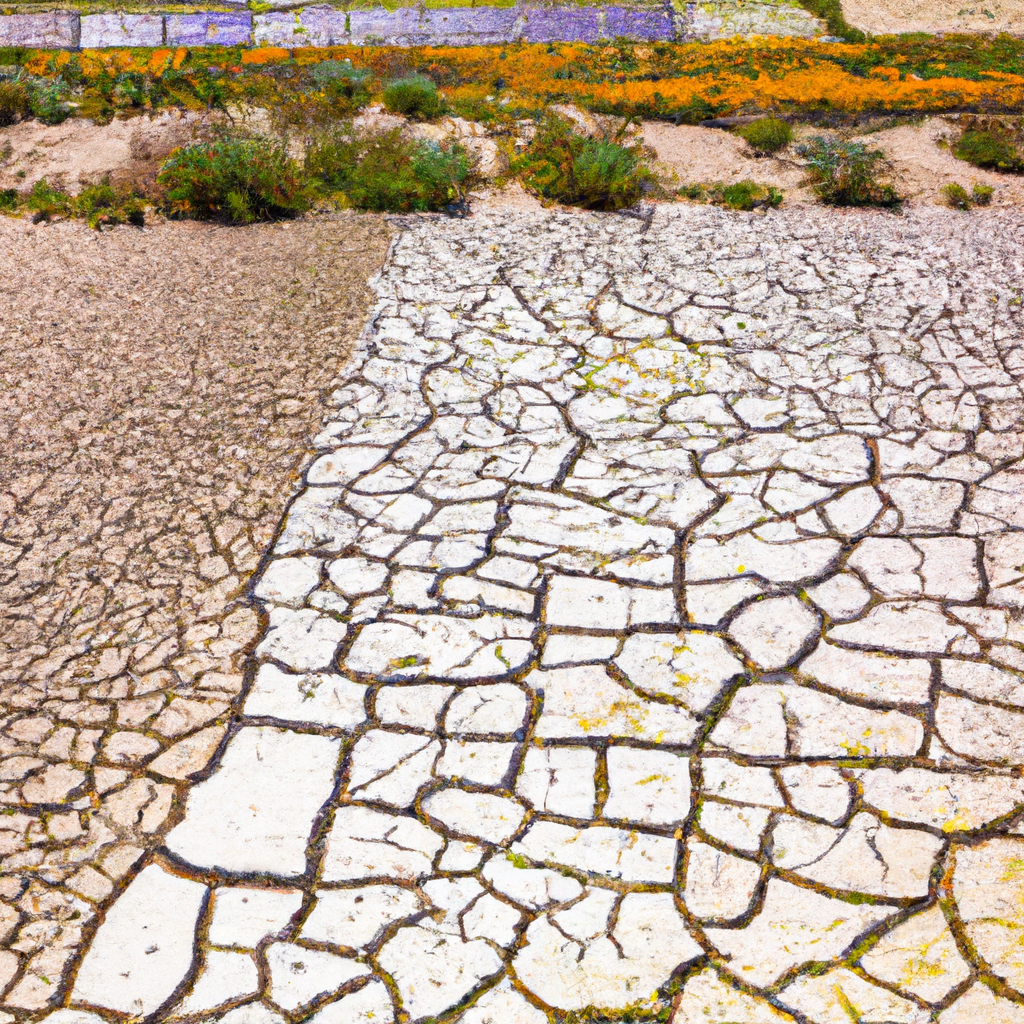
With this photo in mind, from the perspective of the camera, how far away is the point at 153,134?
6375mm

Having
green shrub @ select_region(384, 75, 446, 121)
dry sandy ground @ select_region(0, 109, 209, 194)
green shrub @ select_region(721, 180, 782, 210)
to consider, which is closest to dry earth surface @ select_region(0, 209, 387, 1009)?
dry sandy ground @ select_region(0, 109, 209, 194)

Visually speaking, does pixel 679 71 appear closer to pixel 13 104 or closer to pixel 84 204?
pixel 84 204

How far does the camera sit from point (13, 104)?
673 cm

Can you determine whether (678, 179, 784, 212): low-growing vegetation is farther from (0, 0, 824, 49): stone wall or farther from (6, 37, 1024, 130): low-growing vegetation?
(0, 0, 824, 49): stone wall

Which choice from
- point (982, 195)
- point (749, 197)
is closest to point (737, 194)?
point (749, 197)

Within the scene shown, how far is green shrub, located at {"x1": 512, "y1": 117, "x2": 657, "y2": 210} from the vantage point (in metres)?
5.64

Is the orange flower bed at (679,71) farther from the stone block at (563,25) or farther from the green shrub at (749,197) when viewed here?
the green shrub at (749,197)

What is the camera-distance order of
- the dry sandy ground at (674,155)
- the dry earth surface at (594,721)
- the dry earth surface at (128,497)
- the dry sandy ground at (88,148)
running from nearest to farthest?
the dry earth surface at (594,721) → the dry earth surface at (128,497) → the dry sandy ground at (674,155) → the dry sandy ground at (88,148)

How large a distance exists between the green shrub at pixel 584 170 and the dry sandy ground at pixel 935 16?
325 cm

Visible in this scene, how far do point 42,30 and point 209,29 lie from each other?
1.44 m

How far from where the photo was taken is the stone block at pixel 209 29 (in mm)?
7805

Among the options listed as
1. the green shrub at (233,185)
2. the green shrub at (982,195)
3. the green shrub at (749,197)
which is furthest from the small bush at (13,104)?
the green shrub at (982,195)

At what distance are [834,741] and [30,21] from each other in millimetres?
8928

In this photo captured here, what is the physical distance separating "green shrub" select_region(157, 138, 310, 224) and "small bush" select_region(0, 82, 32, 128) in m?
1.85
